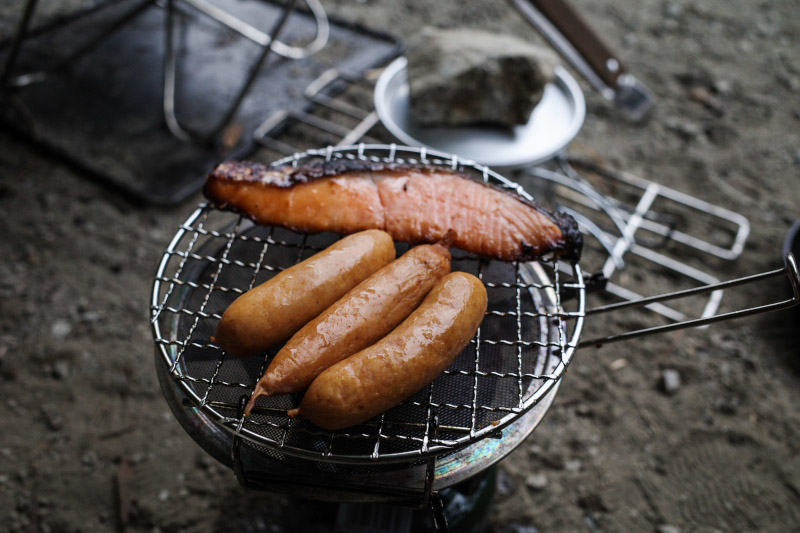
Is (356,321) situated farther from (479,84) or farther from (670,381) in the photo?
(670,381)

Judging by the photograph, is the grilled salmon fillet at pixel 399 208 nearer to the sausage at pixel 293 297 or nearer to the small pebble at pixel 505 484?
the sausage at pixel 293 297

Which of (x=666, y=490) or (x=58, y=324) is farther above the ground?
(x=666, y=490)

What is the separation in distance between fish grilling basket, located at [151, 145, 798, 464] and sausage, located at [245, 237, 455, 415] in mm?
163

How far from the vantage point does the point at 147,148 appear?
5.42 metres

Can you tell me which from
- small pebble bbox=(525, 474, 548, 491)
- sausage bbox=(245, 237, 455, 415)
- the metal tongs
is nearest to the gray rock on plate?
the metal tongs

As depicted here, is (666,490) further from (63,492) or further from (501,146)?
(63,492)

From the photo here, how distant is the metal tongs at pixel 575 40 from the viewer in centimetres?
429

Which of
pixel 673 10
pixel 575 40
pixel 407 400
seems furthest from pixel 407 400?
pixel 673 10

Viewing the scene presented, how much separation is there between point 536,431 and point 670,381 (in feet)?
3.58

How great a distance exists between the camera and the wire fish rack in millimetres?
1827

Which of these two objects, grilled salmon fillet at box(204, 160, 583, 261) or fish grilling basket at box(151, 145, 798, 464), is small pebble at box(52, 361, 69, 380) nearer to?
fish grilling basket at box(151, 145, 798, 464)

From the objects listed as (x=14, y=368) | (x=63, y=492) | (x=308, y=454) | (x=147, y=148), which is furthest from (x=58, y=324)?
(x=308, y=454)

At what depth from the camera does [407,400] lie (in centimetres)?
205

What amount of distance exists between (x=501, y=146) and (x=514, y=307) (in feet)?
6.44
